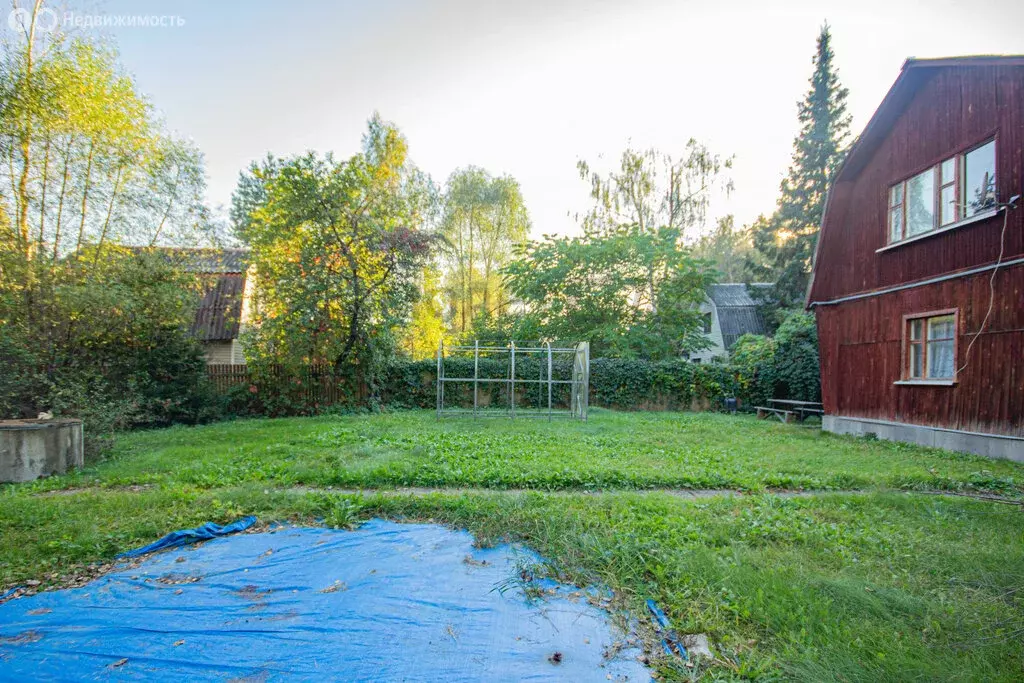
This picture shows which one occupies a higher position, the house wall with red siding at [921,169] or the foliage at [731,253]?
the foliage at [731,253]

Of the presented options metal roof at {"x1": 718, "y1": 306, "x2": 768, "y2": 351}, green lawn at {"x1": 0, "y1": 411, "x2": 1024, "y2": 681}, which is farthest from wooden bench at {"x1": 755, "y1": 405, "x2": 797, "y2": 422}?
metal roof at {"x1": 718, "y1": 306, "x2": 768, "y2": 351}

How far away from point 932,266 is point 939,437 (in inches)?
120

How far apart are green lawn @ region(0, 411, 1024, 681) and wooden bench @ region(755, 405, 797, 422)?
18.2 ft

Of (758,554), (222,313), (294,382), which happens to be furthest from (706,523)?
(222,313)

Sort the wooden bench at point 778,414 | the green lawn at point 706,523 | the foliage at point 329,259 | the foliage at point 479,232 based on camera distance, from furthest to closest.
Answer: the foliage at point 479,232 < the wooden bench at point 778,414 < the foliage at point 329,259 < the green lawn at point 706,523

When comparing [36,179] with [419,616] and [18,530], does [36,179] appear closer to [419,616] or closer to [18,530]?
[18,530]

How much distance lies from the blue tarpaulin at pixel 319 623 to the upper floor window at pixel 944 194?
961 centimetres

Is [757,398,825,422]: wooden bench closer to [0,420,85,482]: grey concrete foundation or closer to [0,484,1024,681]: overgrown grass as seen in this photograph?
[0,484,1024,681]: overgrown grass

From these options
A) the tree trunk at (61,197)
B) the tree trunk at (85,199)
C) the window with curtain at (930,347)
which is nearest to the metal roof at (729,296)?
the window with curtain at (930,347)

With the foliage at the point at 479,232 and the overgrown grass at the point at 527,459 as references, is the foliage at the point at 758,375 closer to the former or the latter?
the overgrown grass at the point at 527,459

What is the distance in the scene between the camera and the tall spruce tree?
21.3m

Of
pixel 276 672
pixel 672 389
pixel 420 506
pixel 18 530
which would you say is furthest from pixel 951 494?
pixel 672 389

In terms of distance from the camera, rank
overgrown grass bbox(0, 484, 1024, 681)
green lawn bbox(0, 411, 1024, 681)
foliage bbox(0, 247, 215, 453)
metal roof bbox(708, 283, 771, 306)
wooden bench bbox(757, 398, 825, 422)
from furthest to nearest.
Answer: metal roof bbox(708, 283, 771, 306) < wooden bench bbox(757, 398, 825, 422) < foliage bbox(0, 247, 215, 453) < green lawn bbox(0, 411, 1024, 681) < overgrown grass bbox(0, 484, 1024, 681)

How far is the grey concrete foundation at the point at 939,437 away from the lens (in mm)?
7465
